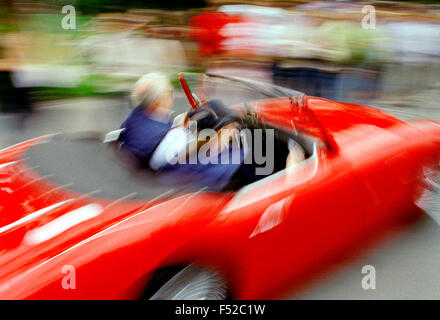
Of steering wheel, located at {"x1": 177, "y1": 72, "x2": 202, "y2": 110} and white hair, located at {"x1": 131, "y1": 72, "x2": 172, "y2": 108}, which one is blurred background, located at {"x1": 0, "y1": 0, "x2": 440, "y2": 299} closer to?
steering wheel, located at {"x1": 177, "y1": 72, "x2": 202, "y2": 110}

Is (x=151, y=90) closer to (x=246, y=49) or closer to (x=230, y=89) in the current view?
(x=230, y=89)

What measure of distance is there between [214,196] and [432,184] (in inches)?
65.9

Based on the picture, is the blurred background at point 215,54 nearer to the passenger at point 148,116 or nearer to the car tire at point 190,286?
the passenger at point 148,116

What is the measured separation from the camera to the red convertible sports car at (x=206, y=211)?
6.23 feet

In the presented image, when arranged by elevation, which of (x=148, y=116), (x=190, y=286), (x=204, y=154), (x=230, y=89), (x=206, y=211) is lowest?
(x=190, y=286)

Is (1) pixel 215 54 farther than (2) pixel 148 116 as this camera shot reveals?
Yes

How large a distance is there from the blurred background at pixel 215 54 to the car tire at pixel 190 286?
3.48 metres

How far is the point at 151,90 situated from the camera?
265 cm

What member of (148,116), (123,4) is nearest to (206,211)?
(148,116)

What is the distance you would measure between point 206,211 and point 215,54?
3.56 m

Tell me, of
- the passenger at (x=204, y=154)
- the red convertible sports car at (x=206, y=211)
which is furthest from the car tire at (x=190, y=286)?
the passenger at (x=204, y=154)

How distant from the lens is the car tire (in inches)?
78.7

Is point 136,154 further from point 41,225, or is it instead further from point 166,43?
point 166,43

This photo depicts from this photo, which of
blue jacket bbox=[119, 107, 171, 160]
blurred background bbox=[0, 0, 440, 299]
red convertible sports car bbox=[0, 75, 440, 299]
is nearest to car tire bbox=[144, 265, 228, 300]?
red convertible sports car bbox=[0, 75, 440, 299]
